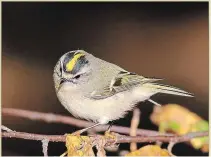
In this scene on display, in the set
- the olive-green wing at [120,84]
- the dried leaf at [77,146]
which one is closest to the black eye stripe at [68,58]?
the olive-green wing at [120,84]

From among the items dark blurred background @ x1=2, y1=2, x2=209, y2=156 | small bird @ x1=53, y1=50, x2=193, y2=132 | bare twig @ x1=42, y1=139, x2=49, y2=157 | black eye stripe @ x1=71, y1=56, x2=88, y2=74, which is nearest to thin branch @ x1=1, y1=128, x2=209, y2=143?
bare twig @ x1=42, y1=139, x2=49, y2=157

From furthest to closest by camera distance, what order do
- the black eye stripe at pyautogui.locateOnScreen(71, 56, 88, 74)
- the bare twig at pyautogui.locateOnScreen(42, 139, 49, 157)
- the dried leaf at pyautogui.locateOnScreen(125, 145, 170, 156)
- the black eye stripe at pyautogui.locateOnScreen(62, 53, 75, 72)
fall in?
1. the black eye stripe at pyautogui.locateOnScreen(71, 56, 88, 74)
2. the black eye stripe at pyautogui.locateOnScreen(62, 53, 75, 72)
3. the dried leaf at pyautogui.locateOnScreen(125, 145, 170, 156)
4. the bare twig at pyautogui.locateOnScreen(42, 139, 49, 157)

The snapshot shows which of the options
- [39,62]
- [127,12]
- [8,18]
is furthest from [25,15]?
[127,12]

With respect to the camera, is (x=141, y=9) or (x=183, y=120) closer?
(x=183, y=120)

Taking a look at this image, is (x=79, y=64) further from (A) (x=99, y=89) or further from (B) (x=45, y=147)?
(B) (x=45, y=147)

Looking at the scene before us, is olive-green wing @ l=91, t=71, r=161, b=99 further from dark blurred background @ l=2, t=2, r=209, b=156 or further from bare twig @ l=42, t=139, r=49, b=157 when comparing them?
dark blurred background @ l=2, t=2, r=209, b=156

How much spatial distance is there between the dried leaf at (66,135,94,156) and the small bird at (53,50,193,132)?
447 mm

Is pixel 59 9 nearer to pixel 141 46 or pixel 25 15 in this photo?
pixel 25 15

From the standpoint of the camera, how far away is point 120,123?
3826 millimetres

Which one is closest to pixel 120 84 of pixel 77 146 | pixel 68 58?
pixel 68 58

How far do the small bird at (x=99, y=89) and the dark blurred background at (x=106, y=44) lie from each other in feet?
4.10

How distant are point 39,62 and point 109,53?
0.64 meters

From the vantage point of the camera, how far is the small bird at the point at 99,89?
2402 mm

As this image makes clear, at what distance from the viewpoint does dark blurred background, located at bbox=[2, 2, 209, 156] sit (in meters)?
4.22
